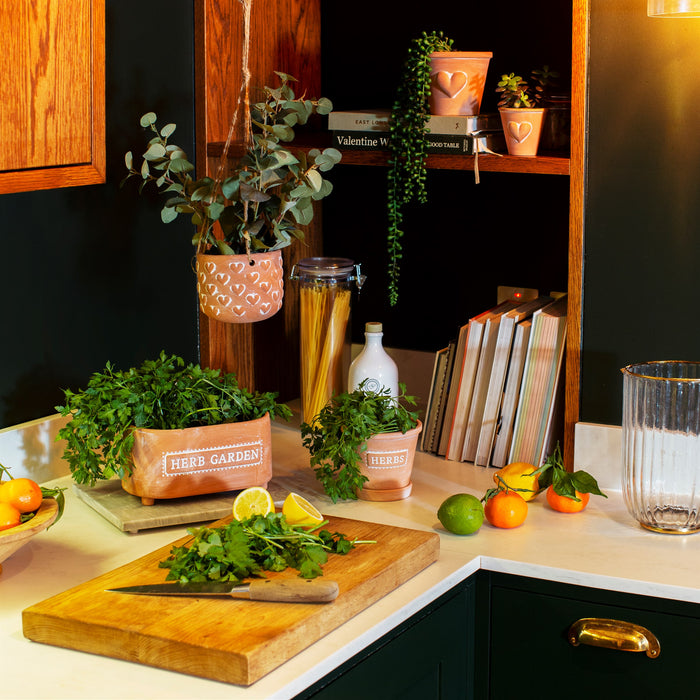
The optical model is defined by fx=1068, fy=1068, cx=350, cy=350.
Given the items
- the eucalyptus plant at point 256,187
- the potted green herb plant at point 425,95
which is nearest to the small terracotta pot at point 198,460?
the eucalyptus plant at point 256,187

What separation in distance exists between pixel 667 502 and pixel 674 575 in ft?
0.63

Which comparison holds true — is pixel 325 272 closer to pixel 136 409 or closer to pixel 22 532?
pixel 136 409

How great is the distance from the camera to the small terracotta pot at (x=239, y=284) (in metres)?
1.84

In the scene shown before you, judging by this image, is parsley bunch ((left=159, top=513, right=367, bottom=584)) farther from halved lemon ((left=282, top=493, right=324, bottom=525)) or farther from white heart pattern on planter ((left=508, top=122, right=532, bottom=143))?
white heart pattern on planter ((left=508, top=122, right=532, bottom=143))

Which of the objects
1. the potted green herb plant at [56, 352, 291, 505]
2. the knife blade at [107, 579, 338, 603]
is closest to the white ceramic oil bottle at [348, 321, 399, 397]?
the potted green herb plant at [56, 352, 291, 505]

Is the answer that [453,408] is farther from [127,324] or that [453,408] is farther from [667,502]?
[127,324]

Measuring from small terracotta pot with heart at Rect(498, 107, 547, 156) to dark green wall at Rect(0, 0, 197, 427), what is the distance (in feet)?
2.09

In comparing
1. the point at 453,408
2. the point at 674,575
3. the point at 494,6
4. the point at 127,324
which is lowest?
the point at 674,575

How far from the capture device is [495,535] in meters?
1.68

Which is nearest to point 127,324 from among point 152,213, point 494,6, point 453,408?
point 152,213

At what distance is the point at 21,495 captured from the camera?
1.51 meters

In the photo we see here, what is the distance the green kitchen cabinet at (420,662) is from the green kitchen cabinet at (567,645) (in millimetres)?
38

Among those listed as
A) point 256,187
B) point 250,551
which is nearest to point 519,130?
point 256,187

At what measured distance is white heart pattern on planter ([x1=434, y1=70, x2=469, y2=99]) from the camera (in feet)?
6.21
